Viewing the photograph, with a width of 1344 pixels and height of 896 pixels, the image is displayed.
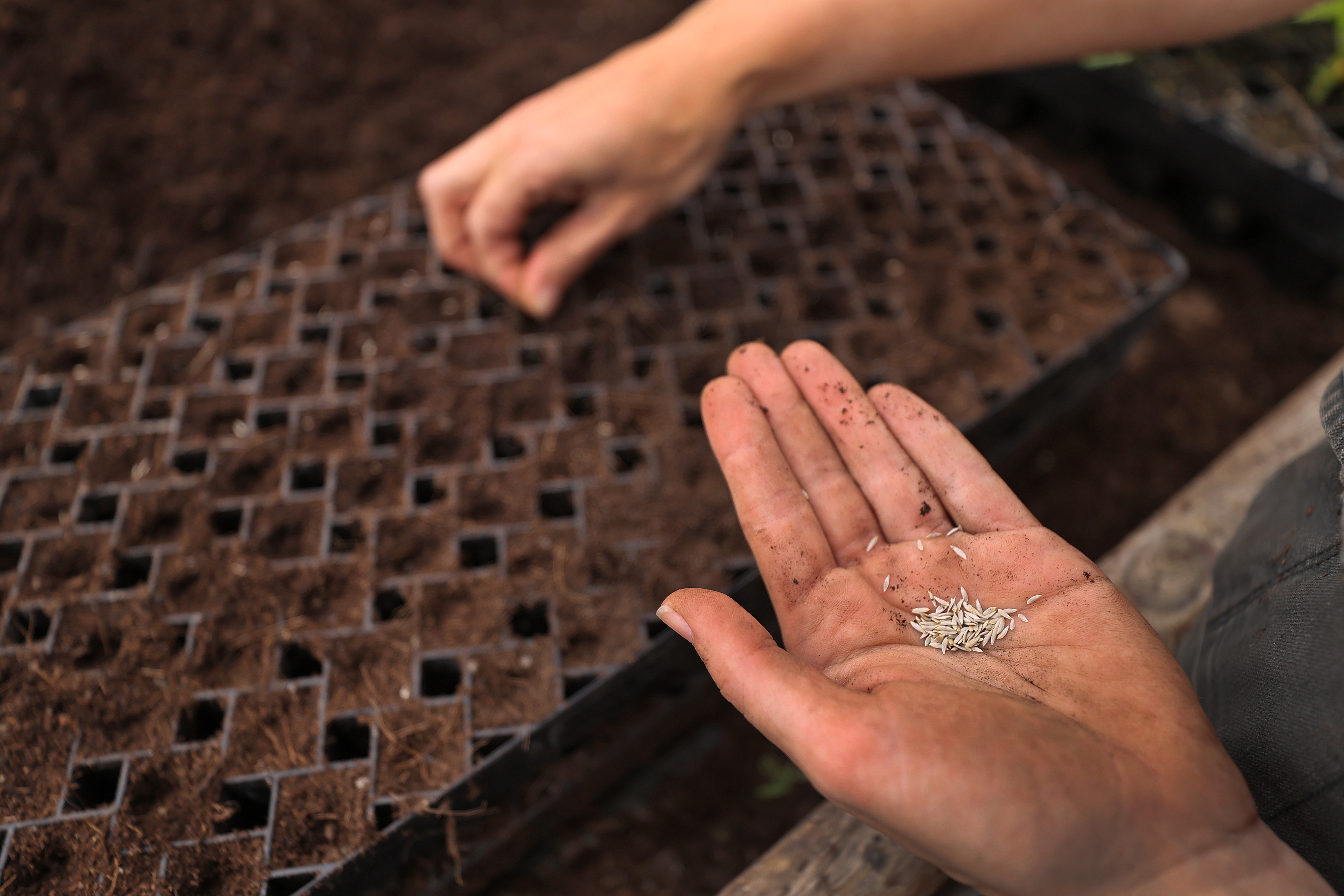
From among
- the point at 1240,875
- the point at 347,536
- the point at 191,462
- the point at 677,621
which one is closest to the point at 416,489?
the point at 347,536

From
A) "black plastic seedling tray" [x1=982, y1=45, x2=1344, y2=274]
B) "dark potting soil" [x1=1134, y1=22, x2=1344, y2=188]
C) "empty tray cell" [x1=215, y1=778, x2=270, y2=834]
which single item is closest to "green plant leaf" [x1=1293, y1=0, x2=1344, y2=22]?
"dark potting soil" [x1=1134, y1=22, x2=1344, y2=188]

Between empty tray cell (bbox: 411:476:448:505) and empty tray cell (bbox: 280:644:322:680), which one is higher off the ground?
empty tray cell (bbox: 411:476:448:505)

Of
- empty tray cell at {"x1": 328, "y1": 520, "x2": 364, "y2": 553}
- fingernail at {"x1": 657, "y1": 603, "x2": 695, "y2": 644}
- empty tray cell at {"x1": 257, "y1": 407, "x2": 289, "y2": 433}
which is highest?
fingernail at {"x1": 657, "y1": 603, "x2": 695, "y2": 644}

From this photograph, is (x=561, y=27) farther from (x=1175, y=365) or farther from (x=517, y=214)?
(x=1175, y=365)

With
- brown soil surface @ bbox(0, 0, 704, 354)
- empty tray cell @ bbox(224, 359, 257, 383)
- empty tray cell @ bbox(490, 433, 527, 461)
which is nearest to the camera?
empty tray cell @ bbox(490, 433, 527, 461)

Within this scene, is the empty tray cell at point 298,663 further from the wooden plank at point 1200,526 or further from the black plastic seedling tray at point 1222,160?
the black plastic seedling tray at point 1222,160

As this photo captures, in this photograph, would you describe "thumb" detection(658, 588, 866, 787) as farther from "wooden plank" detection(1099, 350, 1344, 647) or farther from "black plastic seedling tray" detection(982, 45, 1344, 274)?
"black plastic seedling tray" detection(982, 45, 1344, 274)

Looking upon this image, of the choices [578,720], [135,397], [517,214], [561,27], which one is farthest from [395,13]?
[578,720]
